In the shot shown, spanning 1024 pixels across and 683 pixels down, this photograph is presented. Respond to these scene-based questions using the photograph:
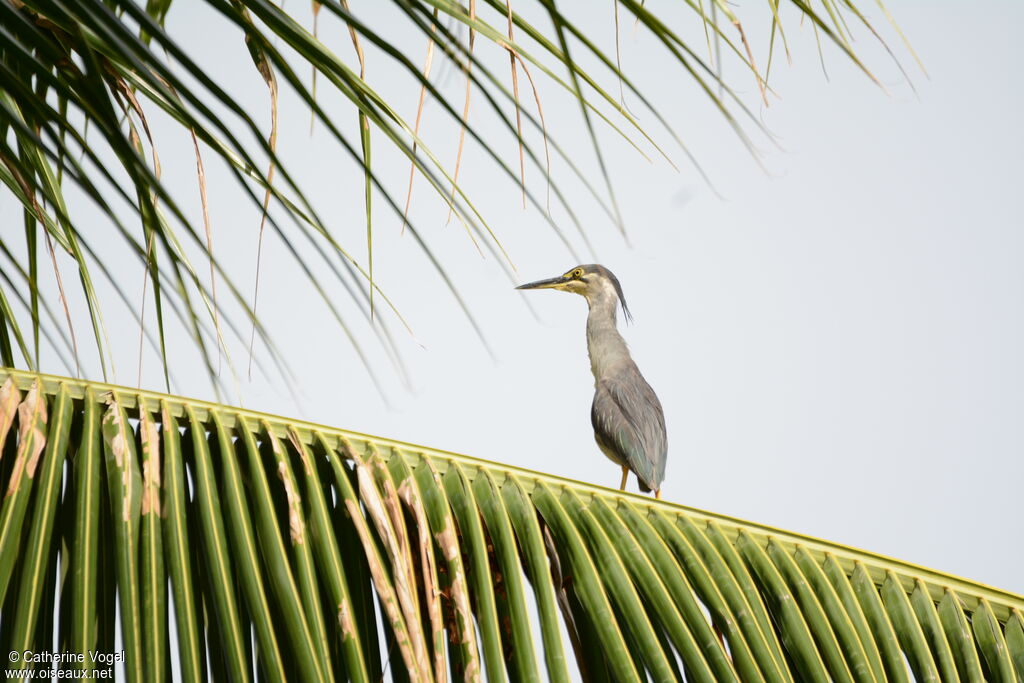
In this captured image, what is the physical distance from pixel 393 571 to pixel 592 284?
4.41 meters

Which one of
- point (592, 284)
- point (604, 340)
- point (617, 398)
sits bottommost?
point (617, 398)

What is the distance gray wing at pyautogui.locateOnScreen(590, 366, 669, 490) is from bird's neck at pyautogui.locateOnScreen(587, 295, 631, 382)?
0.31ft

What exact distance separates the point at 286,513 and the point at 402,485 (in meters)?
0.17

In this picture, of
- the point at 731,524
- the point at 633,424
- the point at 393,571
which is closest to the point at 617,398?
the point at 633,424

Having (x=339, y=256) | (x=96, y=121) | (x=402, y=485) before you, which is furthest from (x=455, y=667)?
(x=96, y=121)

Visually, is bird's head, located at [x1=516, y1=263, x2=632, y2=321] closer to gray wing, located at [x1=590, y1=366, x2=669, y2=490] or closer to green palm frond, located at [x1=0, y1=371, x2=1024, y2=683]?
gray wing, located at [x1=590, y1=366, x2=669, y2=490]

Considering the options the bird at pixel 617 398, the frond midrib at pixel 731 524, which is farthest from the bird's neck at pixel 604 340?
the frond midrib at pixel 731 524

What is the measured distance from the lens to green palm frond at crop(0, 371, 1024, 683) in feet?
3.51

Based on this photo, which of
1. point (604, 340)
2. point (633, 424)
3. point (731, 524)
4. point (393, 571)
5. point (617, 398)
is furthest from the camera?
point (604, 340)

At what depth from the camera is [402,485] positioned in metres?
1.36

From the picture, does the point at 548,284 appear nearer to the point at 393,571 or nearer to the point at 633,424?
the point at 633,424

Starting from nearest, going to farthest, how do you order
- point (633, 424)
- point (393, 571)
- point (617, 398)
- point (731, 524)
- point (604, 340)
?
point (393, 571) → point (731, 524) → point (633, 424) → point (617, 398) → point (604, 340)

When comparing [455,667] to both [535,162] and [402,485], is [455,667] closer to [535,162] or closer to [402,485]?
[402,485]

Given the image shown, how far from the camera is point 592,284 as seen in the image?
5535 millimetres
